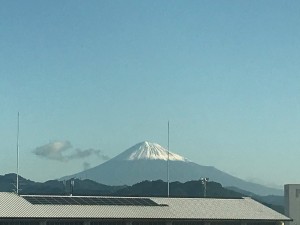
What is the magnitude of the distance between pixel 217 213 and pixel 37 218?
156 feet

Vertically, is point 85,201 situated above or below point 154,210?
above

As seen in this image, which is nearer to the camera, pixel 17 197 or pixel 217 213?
pixel 17 197

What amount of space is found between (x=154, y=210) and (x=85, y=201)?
15244 millimetres

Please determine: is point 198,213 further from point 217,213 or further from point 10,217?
point 10,217

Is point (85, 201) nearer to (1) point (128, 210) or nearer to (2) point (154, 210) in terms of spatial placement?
(1) point (128, 210)

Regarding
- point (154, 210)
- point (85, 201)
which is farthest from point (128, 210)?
point (85, 201)

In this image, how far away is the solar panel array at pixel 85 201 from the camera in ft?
520

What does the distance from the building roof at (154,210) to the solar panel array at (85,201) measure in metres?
0.89

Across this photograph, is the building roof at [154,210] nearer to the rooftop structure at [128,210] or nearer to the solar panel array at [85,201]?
the rooftop structure at [128,210]

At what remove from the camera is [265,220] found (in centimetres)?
18050

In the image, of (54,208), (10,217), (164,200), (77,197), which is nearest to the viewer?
(10,217)

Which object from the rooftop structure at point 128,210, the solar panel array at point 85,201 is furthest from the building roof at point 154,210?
the solar panel array at point 85,201

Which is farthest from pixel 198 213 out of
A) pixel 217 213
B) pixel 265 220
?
pixel 265 220

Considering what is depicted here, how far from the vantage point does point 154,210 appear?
16725cm
